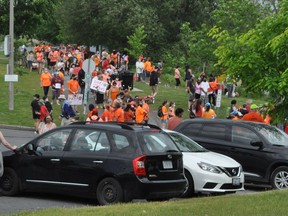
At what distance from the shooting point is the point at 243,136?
1766 cm

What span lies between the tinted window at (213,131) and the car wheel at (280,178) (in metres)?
1.55

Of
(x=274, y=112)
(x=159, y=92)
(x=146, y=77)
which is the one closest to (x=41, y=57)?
(x=146, y=77)

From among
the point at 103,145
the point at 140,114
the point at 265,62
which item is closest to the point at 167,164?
the point at 103,145

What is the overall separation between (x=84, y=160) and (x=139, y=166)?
113cm

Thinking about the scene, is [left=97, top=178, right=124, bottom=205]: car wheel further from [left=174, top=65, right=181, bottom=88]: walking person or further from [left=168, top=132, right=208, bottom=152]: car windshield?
[left=174, top=65, right=181, bottom=88]: walking person

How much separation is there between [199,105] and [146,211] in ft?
58.1

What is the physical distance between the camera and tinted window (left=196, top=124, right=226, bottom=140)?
17891mm

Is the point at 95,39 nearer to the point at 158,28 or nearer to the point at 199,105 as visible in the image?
the point at 158,28

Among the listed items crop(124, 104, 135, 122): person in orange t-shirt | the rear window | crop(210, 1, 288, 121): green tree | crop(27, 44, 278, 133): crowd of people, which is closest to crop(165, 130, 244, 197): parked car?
the rear window

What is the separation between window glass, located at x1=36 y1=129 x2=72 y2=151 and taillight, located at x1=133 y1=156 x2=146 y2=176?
5.54 feet

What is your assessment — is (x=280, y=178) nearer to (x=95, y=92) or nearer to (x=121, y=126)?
(x=121, y=126)

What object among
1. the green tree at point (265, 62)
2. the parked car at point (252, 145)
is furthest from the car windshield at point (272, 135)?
the green tree at point (265, 62)

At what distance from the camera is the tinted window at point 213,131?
58.7ft

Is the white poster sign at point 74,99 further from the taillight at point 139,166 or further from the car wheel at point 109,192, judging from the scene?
the taillight at point 139,166
